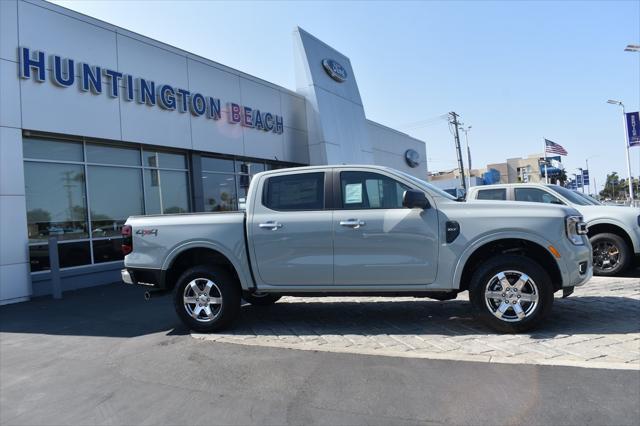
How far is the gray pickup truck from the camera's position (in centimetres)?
496

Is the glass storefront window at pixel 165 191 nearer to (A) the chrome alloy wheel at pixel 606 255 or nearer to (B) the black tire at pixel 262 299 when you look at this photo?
(B) the black tire at pixel 262 299

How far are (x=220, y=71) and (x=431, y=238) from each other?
38.7ft

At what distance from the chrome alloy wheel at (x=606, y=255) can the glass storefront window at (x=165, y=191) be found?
1078 centimetres

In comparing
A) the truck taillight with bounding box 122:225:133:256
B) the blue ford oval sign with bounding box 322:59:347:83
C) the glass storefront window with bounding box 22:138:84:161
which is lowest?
the truck taillight with bounding box 122:225:133:256

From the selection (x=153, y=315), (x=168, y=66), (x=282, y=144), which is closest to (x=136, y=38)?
(x=168, y=66)

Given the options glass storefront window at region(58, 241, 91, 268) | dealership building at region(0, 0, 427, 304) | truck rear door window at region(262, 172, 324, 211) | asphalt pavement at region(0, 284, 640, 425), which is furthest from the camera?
glass storefront window at region(58, 241, 91, 268)

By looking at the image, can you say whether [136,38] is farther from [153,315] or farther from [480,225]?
[480,225]

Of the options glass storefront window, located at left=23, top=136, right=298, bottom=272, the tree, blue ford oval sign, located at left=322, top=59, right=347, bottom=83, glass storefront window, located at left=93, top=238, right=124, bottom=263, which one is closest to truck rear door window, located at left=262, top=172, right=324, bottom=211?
glass storefront window, located at left=23, top=136, right=298, bottom=272

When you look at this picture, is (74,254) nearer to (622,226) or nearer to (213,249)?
(213,249)

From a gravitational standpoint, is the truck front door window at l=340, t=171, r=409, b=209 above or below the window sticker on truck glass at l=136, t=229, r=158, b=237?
above

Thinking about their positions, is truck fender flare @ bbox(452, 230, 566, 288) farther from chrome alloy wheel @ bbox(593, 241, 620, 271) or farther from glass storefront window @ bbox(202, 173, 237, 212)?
glass storefront window @ bbox(202, 173, 237, 212)

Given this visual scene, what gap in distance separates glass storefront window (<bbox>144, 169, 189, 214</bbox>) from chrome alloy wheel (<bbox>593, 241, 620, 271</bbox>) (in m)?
10.8

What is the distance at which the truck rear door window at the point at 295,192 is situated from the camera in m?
5.65

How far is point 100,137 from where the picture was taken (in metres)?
11.3
